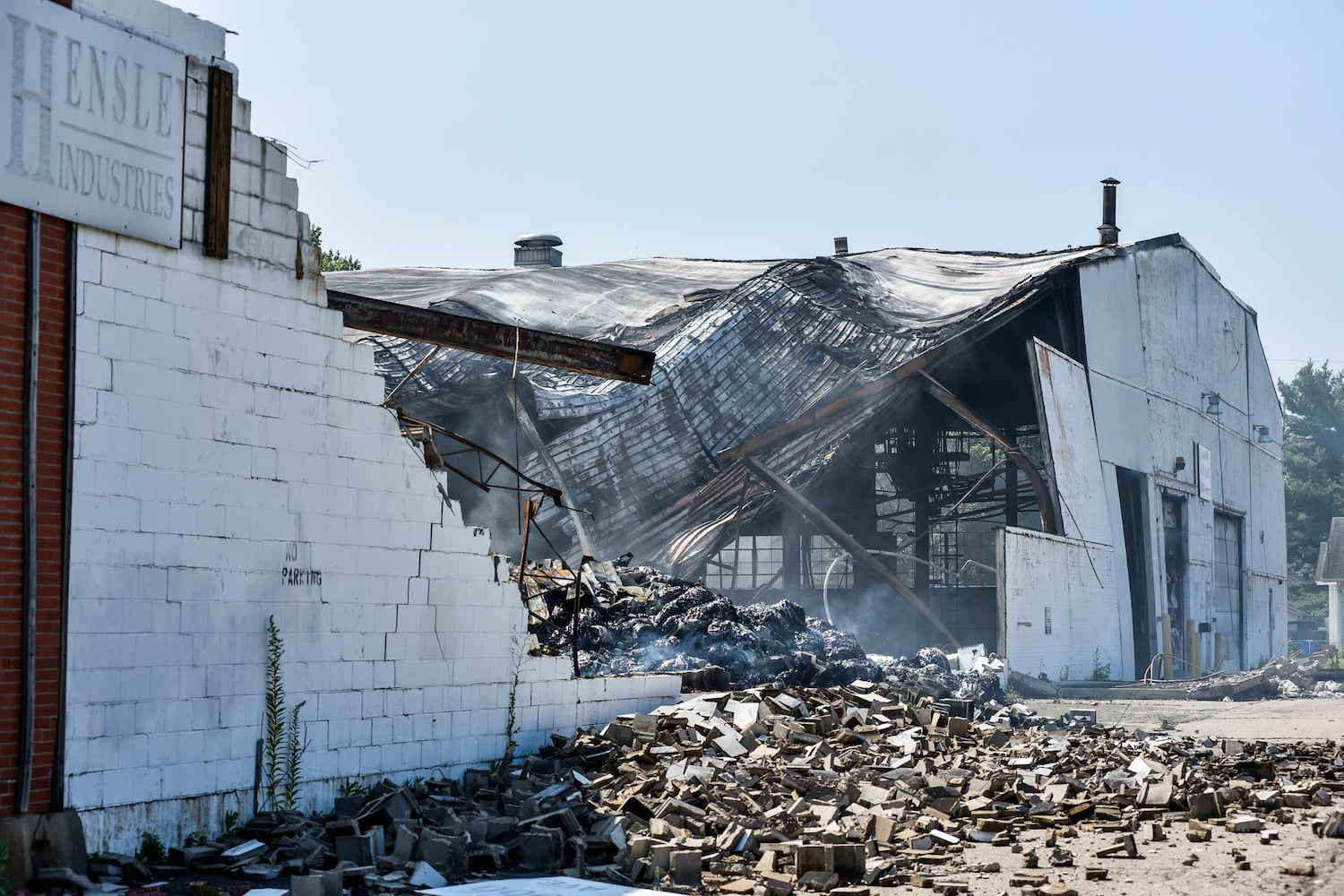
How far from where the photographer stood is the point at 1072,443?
26844mm

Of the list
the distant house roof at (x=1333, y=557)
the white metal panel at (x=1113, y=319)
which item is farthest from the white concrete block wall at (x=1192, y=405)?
the distant house roof at (x=1333, y=557)

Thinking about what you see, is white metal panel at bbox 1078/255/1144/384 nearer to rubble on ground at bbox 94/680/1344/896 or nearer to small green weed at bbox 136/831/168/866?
rubble on ground at bbox 94/680/1344/896

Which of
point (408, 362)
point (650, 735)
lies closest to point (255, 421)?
point (650, 735)

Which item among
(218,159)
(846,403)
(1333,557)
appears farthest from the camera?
(1333,557)

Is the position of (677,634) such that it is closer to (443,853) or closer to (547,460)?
(443,853)

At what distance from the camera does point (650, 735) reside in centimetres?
1230

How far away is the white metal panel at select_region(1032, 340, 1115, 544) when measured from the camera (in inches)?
1011

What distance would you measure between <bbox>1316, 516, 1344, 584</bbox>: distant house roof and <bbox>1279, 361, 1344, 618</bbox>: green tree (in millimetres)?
4068

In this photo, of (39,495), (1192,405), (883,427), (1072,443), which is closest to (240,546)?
(39,495)

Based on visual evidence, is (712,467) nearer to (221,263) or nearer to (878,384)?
(878,384)

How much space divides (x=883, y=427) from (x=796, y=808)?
55.8ft

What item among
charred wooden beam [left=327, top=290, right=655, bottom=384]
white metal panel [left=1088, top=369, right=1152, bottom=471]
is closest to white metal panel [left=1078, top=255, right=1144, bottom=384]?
white metal panel [left=1088, top=369, right=1152, bottom=471]

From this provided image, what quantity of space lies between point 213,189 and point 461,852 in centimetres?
477

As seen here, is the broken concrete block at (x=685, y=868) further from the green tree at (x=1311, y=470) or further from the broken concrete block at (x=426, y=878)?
the green tree at (x=1311, y=470)
